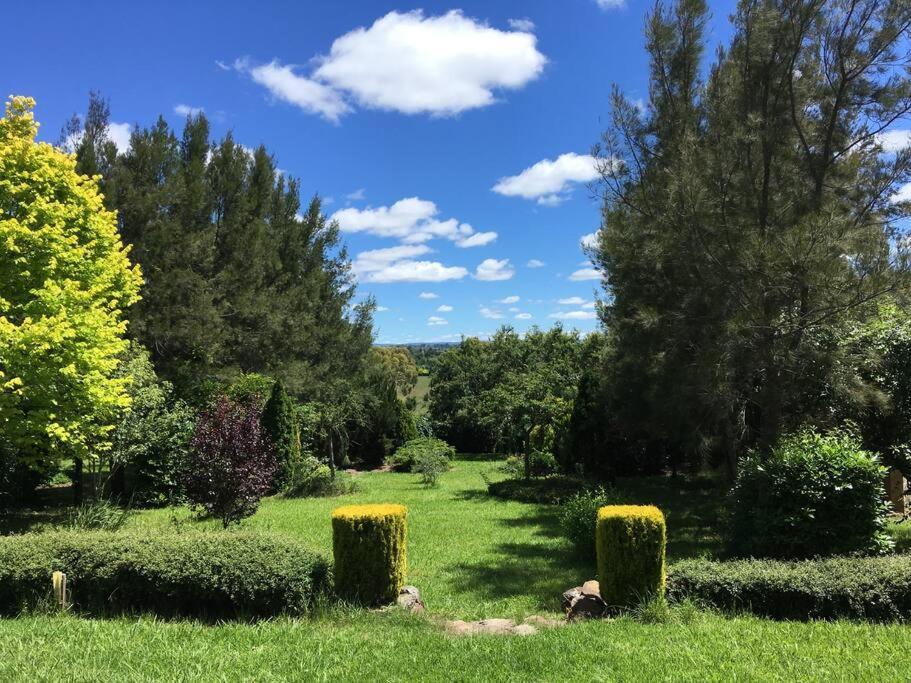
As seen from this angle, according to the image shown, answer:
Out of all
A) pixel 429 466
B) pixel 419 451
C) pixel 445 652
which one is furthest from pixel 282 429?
pixel 445 652

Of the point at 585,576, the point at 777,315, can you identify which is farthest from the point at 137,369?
the point at 777,315

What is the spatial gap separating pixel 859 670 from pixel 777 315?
16.9 feet

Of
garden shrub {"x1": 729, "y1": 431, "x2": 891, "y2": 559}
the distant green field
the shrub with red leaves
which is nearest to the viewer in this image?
garden shrub {"x1": 729, "y1": 431, "x2": 891, "y2": 559}

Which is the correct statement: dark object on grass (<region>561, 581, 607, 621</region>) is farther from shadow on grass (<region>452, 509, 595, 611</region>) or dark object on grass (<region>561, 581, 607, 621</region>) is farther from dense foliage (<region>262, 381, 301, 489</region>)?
dense foliage (<region>262, 381, 301, 489</region>)

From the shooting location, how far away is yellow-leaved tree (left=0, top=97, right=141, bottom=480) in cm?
734

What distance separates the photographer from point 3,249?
8.08 meters

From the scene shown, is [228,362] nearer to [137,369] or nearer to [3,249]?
→ [137,369]

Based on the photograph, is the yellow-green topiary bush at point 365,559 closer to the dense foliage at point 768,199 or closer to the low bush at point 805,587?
the low bush at point 805,587

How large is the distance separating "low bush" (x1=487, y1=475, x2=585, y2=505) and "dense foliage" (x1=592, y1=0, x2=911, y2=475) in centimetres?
500

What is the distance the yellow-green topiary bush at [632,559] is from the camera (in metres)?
5.33

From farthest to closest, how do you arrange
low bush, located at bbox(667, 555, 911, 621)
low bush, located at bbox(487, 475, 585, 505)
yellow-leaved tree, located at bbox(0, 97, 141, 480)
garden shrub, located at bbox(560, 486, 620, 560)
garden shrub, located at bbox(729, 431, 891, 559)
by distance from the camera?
low bush, located at bbox(487, 475, 585, 505), garden shrub, located at bbox(560, 486, 620, 560), yellow-leaved tree, located at bbox(0, 97, 141, 480), garden shrub, located at bbox(729, 431, 891, 559), low bush, located at bbox(667, 555, 911, 621)

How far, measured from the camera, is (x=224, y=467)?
8570 millimetres

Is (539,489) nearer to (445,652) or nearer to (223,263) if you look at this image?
(445,652)

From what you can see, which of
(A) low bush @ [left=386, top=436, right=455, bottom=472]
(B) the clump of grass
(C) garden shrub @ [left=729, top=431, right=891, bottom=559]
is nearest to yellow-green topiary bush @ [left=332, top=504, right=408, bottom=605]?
(C) garden shrub @ [left=729, top=431, right=891, bottom=559]
